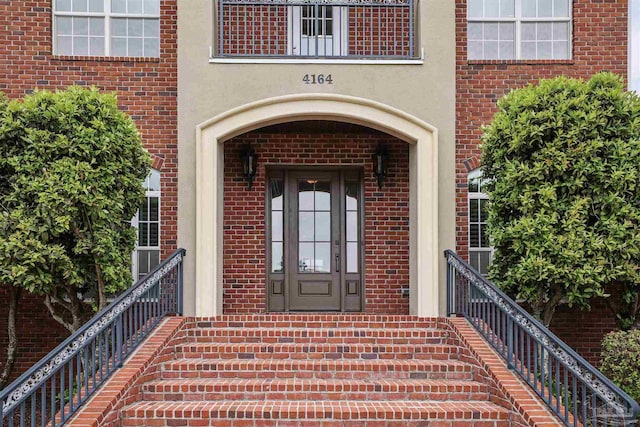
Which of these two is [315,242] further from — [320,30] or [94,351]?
[94,351]

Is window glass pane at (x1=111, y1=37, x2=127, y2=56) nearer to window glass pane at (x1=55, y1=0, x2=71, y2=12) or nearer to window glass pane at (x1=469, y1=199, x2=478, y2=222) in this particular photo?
window glass pane at (x1=55, y1=0, x2=71, y2=12)

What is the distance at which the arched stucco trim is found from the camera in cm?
826

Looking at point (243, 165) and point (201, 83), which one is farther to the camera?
point (243, 165)

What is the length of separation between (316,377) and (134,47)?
5917 millimetres

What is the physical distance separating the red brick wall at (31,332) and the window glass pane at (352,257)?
4434 mm

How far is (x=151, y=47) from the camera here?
32.0ft

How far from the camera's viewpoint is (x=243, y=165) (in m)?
9.68

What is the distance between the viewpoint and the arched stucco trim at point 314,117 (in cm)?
826

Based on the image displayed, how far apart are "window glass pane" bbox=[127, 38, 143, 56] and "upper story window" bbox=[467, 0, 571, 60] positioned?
5.14 m

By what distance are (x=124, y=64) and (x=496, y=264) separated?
20.4 ft

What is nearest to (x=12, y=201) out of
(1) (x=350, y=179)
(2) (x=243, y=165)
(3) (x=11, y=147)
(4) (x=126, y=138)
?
(3) (x=11, y=147)

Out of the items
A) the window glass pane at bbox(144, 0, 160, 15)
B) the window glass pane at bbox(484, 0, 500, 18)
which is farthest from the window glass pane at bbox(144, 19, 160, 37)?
the window glass pane at bbox(484, 0, 500, 18)

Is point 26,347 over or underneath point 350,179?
underneath

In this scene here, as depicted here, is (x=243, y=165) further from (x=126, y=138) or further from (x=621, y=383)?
(x=621, y=383)
